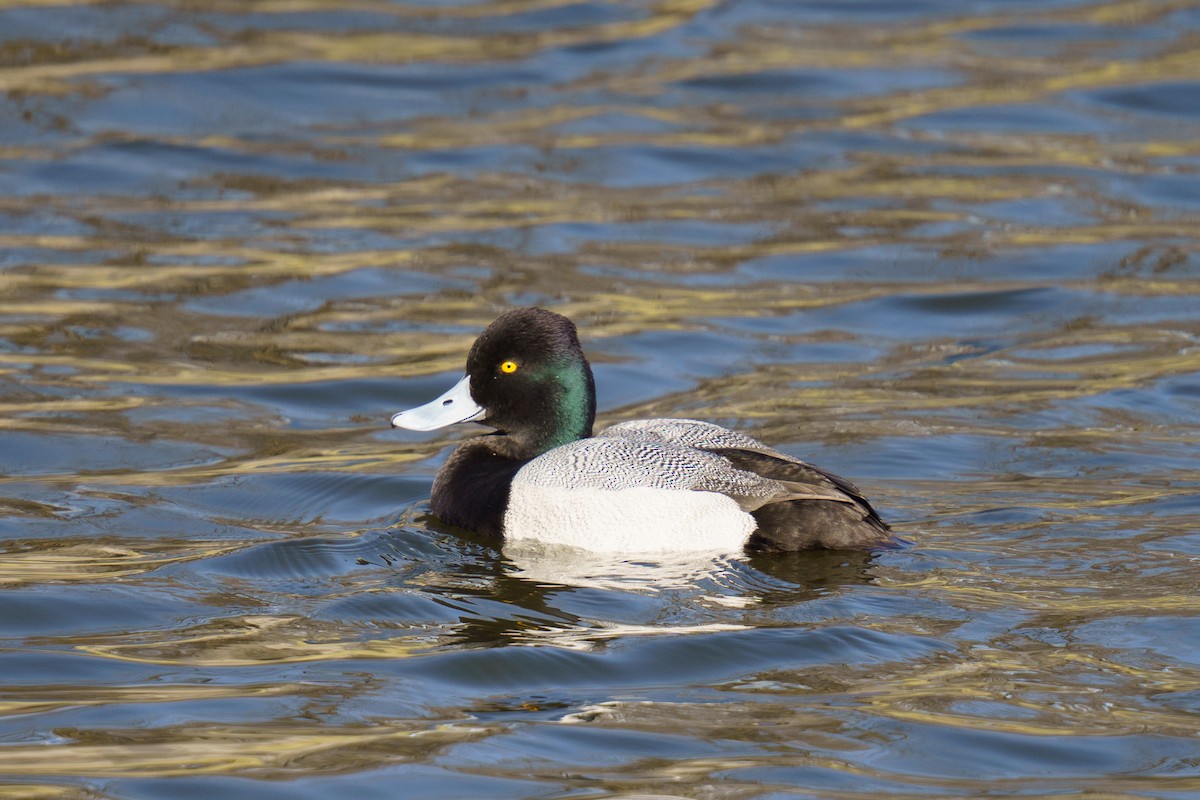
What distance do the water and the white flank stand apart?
113 millimetres

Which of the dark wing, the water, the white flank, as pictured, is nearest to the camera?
the water

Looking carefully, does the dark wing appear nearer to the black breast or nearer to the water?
the water

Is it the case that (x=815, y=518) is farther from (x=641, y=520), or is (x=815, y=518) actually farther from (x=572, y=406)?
(x=572, y=406)

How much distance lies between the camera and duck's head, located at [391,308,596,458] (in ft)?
24.1

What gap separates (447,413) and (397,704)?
2376 mm

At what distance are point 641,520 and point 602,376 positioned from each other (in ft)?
9.98

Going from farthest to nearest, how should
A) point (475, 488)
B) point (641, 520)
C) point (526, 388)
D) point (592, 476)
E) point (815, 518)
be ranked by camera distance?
point (526, 388)
point (475, 488)
point (592, 476)
point (641, 520)
point (815, 518)

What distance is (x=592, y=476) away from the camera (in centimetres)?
689

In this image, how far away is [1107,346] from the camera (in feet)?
33.4

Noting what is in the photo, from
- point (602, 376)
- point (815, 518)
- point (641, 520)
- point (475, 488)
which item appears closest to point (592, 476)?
point (641, 520)

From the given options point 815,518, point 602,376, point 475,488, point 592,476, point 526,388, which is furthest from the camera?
point 602,376

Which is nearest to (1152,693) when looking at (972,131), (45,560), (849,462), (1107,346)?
(849,462)

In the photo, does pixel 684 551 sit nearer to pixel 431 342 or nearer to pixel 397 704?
pixel 397 704

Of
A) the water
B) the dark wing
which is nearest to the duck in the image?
the dark wing
